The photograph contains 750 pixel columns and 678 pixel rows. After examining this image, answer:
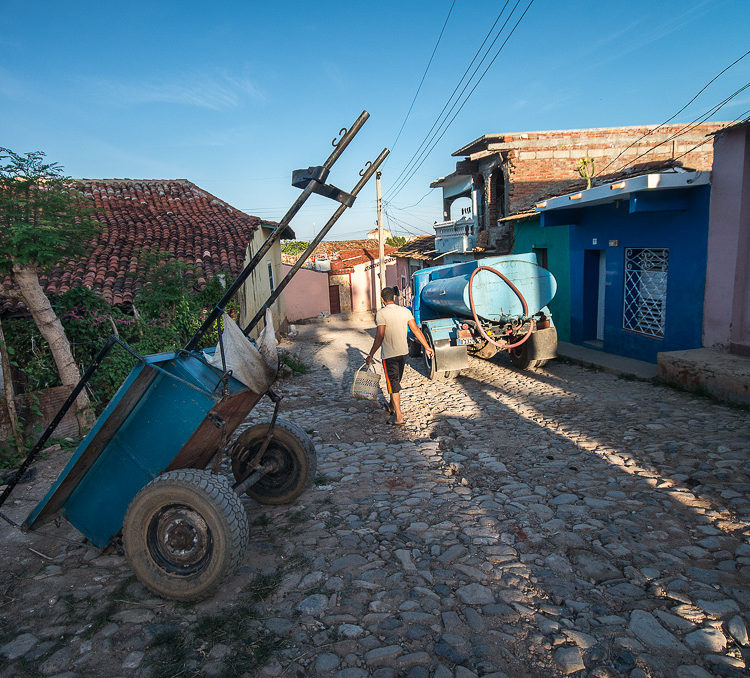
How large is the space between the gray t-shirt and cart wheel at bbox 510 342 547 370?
3557mm

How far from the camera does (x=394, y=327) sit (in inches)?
249

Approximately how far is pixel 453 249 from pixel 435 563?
15.7 meters

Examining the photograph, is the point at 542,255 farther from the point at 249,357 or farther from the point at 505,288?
the point at 249,357

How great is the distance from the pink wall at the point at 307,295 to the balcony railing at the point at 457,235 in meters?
11.7

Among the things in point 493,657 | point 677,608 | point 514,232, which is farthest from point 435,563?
point 514,232

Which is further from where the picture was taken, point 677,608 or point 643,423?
point 643,423

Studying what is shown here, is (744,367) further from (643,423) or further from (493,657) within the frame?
(493,657)

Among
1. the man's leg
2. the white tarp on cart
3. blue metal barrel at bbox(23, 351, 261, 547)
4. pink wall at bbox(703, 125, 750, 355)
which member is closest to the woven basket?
the man's leg

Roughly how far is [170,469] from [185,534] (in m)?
0.49

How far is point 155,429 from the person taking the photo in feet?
10.7

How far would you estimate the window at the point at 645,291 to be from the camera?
872 cm

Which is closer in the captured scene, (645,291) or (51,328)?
(51,328)

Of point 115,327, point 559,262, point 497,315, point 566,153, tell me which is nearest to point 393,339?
point 497,315

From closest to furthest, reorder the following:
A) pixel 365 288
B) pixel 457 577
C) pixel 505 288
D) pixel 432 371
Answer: pixel 457 577 → pixel 505 288 → pixel 432 371 → pixel 365 288
